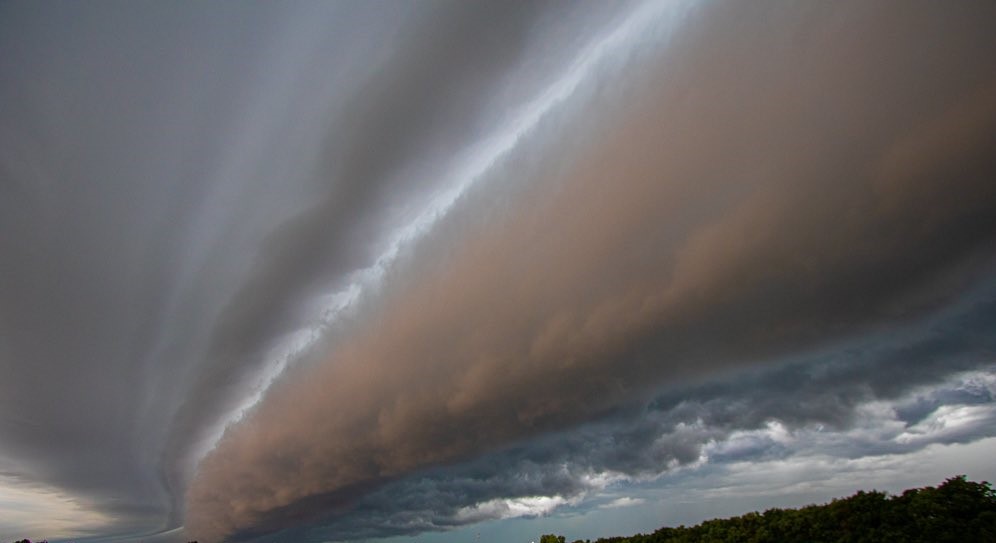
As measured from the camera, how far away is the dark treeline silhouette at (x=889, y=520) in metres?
20.2

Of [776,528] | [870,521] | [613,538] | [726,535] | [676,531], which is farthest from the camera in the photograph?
[613,538]

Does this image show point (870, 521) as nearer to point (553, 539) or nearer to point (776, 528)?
point (776, 528)

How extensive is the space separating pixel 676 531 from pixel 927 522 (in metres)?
14.1

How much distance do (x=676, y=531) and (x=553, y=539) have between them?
448 inches

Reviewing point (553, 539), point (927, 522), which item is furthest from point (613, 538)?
point (927, 522)

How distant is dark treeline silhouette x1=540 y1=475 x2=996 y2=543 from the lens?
20219mm

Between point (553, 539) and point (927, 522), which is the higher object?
point (927, 522)

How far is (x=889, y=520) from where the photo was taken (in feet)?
72.0

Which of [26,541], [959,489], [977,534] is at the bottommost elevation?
[26,541]

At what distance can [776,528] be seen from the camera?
2559 centimetres

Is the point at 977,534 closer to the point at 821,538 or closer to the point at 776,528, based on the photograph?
the point at 821,538

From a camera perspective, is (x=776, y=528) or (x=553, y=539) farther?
(x=553, y=539)

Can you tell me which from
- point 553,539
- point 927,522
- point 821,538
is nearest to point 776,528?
point 821,538

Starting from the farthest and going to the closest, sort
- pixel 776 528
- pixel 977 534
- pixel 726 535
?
pixel 726 535 < pixel 776 528 < pixel 977 534
